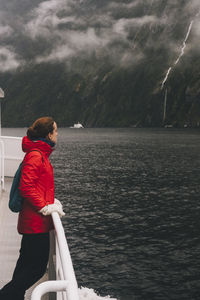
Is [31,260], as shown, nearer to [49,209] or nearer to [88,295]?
[49,209]

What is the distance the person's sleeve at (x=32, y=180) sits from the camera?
398cm

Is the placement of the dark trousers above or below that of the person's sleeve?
below

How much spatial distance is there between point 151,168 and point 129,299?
46.7 meters

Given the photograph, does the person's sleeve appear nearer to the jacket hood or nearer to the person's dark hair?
the jacket hood

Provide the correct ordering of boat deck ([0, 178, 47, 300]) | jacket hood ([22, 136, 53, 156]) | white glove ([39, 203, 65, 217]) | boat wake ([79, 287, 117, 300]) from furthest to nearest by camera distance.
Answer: boat wake ([79, 287, 117, 300]) → boat deck ([0, 178, 47, 300]) → jacket hood ([22, 136, 53, 156]) → white glove ([39, 203, 65, 217])

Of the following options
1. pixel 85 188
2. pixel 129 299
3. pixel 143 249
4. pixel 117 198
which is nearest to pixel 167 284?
pixel 129 299

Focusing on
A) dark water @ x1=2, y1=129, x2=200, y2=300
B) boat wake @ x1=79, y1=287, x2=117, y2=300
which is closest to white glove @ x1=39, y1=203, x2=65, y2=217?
boat wake @ x1=79, y1=287, x2=117, y2=300

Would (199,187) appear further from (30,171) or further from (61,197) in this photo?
(30,171)

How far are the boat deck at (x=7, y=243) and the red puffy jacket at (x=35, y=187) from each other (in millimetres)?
1621

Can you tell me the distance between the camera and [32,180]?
4008mm

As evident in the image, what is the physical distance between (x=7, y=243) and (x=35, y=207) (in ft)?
11.7

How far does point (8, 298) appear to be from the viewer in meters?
3.85

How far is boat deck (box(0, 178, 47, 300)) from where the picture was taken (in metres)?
5.95

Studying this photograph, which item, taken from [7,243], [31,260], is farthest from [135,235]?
[31,260]
